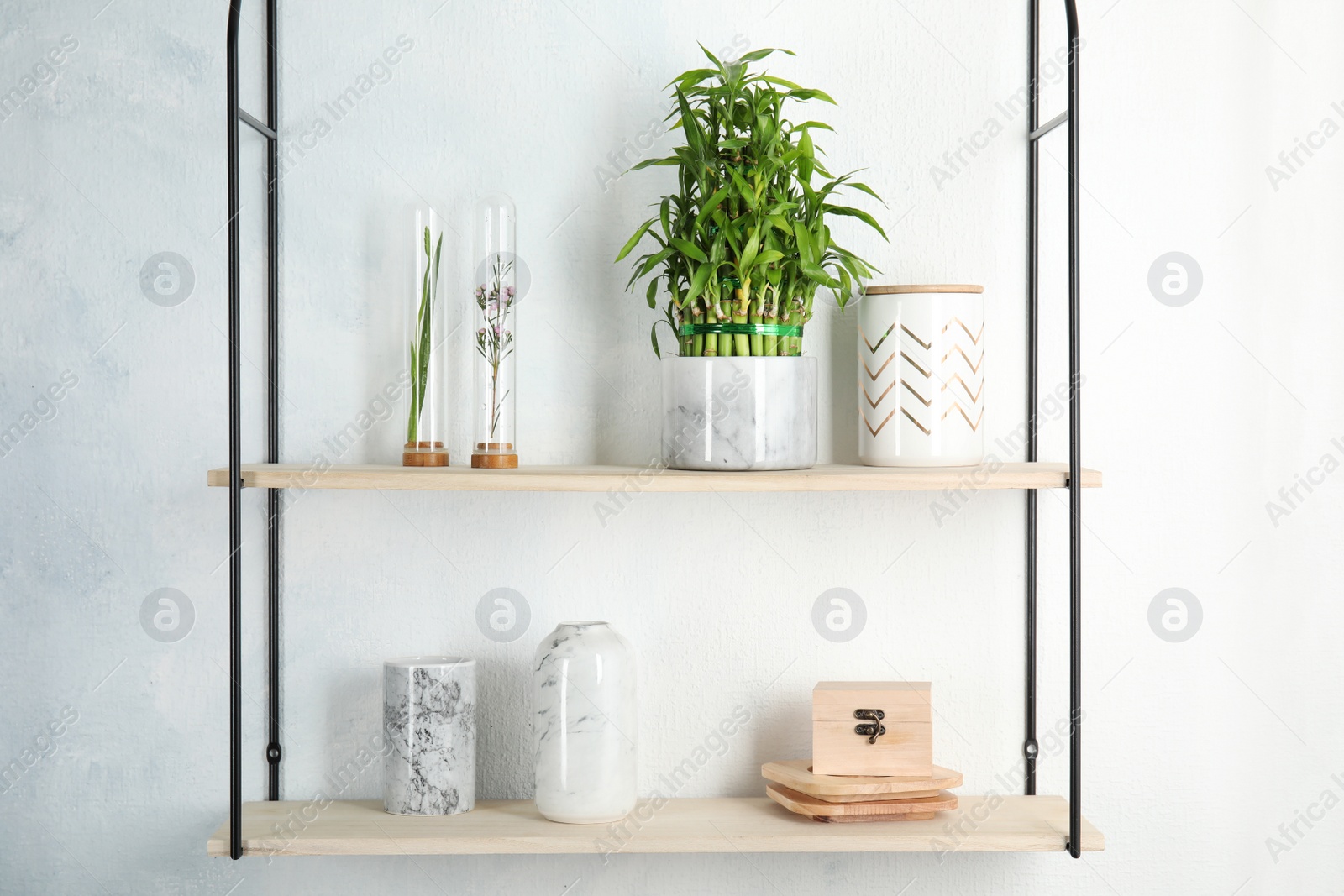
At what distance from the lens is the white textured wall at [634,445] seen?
1.13 meters

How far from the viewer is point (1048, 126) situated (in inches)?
42.2

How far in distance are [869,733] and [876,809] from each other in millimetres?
75

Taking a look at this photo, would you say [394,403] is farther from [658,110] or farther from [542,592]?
[658,110]

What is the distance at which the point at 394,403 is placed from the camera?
113 centimetres

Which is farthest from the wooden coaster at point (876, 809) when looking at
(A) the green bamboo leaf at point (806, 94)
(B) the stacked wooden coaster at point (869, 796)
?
(A) the green bamboo leaf at point (806, 94)

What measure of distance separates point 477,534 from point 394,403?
0.18 m

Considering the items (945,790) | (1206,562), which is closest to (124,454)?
(945,790)

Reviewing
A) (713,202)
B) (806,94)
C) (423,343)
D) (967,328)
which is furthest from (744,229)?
(423,343)

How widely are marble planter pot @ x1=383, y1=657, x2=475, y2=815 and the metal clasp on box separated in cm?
41

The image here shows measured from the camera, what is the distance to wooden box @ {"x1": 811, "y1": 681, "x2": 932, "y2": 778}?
1.03m

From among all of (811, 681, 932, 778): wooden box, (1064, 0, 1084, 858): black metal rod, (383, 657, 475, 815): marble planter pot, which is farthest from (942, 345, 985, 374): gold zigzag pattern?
(383, 657, 475, 815): marble planter pot

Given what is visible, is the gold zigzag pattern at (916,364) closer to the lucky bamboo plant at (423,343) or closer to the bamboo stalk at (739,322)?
the bamboo stalk at (739,322)

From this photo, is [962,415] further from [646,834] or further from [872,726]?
[646,834]

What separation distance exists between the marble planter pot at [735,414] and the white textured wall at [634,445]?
160 mm
